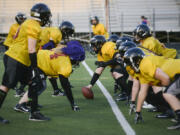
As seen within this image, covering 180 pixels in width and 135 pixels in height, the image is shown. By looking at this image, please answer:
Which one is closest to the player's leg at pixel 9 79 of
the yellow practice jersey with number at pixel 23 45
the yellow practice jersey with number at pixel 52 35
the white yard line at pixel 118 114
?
the yellow practice jersey with number at pixel 23 45

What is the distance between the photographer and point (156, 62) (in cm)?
553

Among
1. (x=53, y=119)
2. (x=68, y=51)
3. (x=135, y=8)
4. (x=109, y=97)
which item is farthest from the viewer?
(x=135, y=8)

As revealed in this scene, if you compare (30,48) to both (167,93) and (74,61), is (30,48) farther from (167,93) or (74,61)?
(167,93)

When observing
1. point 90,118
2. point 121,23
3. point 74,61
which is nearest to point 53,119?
point 90,118

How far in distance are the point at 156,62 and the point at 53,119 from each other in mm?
1915

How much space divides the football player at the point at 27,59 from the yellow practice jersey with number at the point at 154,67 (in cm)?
156

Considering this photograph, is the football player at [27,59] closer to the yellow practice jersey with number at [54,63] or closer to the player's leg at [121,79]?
the yellow practice jersey with number at [54,63]

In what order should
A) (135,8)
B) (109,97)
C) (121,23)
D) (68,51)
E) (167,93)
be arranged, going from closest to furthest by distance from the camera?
(167,93) → (68,51) → (109,97) → (121,23) → (135,8)

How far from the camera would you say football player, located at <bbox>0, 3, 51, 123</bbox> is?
19.0ft

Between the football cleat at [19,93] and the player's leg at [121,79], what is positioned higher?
the player's leg at [121,79]

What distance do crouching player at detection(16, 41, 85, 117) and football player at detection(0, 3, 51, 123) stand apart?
23.7 inches

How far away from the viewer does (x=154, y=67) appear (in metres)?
5.43

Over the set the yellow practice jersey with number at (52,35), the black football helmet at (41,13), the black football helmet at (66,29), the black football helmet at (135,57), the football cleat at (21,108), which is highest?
the black football helmet at (41,13)

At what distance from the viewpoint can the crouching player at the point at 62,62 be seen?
22.1 feet
